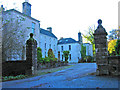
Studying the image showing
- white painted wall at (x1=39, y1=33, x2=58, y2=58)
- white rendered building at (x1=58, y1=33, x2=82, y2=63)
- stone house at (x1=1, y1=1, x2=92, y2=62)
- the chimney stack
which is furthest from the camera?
white rendered building at (x1=58, y1=33, x2=82, y2=63)

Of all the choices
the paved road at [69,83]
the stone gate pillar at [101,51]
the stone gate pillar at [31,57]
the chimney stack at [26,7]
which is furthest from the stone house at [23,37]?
the stone gate pillar at [101,51]

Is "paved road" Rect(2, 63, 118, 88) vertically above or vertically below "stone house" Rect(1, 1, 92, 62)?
below

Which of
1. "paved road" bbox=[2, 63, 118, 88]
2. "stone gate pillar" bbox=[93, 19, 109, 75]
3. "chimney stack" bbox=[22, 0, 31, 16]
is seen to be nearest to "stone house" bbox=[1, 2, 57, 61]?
"chimney stack" bbox=[22, 0, 31, 16]

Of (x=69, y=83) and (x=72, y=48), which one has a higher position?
(x=72, y=48)

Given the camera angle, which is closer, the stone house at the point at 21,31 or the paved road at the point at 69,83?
the paved road at the point at 69,83

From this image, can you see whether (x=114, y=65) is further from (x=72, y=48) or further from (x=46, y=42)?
(x=72, y=48)

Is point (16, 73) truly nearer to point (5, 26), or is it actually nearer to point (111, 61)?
point (5, 26)

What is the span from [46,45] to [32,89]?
93.8 feet

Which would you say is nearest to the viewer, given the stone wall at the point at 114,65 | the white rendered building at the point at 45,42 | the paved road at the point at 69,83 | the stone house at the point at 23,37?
the paved road at the point at 69,83

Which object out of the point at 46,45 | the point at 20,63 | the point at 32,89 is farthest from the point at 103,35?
the point at 46,45

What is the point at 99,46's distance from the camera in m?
9.12

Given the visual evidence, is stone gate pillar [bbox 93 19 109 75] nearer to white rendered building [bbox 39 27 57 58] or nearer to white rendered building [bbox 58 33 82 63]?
white rendered building [bbox 39 27 57 58]

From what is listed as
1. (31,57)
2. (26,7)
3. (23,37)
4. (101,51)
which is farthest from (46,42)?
(101,51)

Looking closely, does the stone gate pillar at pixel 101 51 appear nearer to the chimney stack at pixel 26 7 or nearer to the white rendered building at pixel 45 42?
the chimney stack at pixel 26 7
